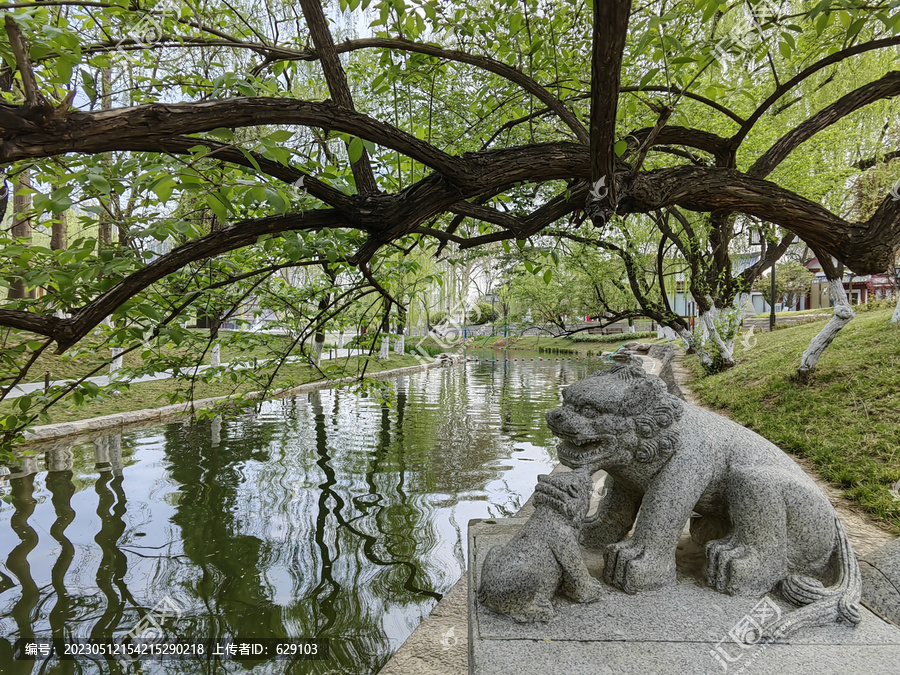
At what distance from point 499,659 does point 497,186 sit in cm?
214

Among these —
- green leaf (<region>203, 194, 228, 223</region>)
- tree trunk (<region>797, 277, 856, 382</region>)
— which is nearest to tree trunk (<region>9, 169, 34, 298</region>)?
green leaf (<region>203, 194, 228, 223</region>)

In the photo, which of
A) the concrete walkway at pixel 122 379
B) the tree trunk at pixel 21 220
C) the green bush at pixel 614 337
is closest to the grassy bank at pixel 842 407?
the concrete walkway at pixel 122 379

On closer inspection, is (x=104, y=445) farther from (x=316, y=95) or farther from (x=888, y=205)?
(x=888, y=205)

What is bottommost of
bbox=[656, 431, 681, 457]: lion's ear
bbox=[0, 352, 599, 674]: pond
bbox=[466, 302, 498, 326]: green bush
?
bbox=[0, 352, 599, 674]: pond

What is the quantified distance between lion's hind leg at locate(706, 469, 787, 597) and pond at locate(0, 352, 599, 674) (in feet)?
6.98

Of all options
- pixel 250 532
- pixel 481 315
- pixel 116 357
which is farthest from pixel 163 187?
pixel 481 315

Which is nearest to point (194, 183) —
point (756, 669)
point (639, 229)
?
point (756, 669)

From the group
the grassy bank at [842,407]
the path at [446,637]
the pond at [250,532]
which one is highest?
the grassy bank at [842,407]

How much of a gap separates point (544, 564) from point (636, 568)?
397 millimetres

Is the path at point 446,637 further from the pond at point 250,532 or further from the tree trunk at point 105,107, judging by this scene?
the tree trunk at point 105,107

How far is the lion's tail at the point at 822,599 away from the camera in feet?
6.13

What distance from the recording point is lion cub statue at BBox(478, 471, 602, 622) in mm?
1928

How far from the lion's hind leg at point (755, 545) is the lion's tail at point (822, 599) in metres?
0.08

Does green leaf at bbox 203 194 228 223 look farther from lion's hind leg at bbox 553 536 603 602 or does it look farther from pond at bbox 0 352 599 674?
pond at bbox 0 352 599 674
